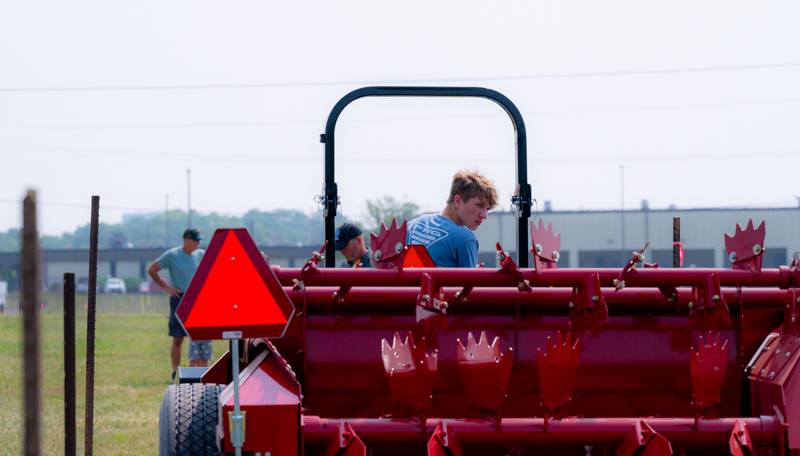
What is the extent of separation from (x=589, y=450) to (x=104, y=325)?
3201cm

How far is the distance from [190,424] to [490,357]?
3.89 ft

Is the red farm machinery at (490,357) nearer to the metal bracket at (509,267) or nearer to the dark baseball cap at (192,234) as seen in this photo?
the metal bracket at (509,267)

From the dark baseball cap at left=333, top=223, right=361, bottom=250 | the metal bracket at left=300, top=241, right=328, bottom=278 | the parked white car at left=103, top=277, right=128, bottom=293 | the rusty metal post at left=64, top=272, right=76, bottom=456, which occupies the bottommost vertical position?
the parked white car at left=103, top=277, right=128, bottom=293

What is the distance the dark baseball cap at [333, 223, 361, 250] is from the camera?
10.4 m

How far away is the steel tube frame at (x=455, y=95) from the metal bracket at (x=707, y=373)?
4.55 feet

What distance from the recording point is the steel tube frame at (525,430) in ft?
15.8

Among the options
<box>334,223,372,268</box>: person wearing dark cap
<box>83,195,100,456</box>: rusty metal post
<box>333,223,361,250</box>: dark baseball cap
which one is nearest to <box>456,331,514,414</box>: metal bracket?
<box>83,195,100,456</box>: rusty metal post

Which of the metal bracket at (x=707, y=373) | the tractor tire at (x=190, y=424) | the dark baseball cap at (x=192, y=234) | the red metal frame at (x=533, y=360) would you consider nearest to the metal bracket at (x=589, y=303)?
the red metal frame at (x=533, y=360)

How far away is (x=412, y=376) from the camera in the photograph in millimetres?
4887

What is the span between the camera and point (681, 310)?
18.0ft

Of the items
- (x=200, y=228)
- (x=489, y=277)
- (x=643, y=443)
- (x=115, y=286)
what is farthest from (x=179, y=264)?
(x=200, y=228)

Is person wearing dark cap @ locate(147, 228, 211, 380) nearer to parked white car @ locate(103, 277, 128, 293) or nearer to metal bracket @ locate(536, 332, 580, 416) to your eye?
metal bracket @ locate(536, 332, 580, 416)

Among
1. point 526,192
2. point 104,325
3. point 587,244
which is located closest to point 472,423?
point 526,192

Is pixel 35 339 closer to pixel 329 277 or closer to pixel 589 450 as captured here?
pixel 329 277
